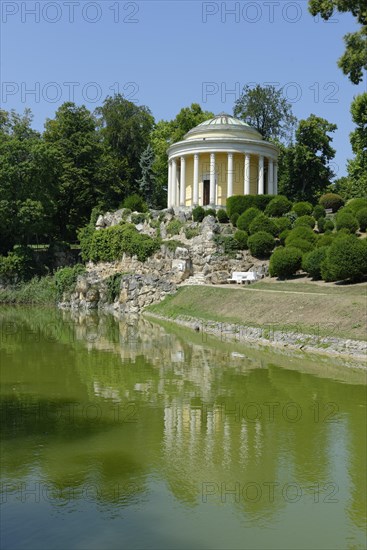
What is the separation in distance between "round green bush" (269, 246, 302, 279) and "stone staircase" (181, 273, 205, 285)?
5999 mm

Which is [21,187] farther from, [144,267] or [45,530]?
[45,530]

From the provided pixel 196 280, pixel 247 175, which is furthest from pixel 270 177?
pixel 196 280

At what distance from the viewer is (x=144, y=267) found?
40.7m

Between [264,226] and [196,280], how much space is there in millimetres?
5549

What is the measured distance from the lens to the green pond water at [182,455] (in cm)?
678

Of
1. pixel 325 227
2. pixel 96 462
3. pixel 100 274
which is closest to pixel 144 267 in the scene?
pixel 100 274

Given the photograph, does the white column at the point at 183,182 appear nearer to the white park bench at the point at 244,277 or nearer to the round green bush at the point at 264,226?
the round green bush at the point at 264,226

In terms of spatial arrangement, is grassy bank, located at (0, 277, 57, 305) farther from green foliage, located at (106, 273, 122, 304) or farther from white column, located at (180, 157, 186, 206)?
white column, located at (180, 157, 186, 206)

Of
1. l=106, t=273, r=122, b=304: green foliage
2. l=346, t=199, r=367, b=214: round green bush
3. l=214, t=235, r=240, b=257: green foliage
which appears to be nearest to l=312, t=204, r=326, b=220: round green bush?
l=346, t=199, r=367, b=214: round green bush

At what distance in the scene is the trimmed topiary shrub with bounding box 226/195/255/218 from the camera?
4066 cm

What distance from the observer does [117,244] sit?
4297 cm

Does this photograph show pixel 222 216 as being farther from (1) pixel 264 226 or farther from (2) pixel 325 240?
(2) pixel 325 240

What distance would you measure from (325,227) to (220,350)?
56.6 feet

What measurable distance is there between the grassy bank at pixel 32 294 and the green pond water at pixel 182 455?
26054 millimetres
